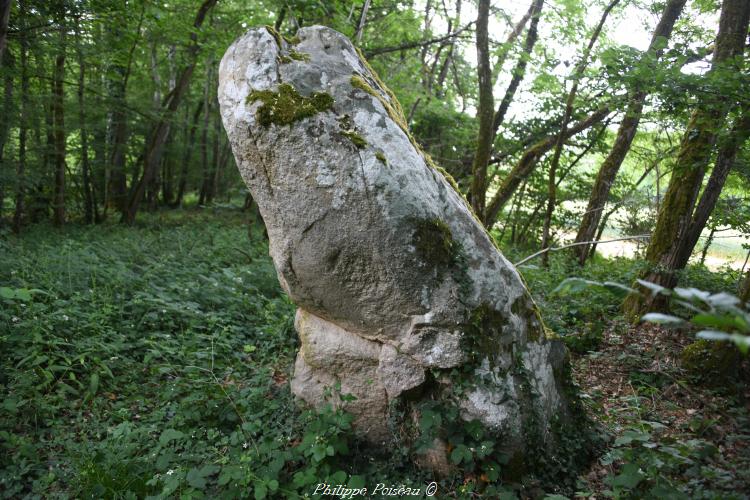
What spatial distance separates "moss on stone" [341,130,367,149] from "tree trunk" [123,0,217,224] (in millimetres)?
8570

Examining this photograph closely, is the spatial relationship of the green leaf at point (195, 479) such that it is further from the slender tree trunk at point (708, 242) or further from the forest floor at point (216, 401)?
the slender tree trunk at point (708, 242)

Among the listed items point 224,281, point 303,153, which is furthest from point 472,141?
point 303,153

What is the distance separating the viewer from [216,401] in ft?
13.5

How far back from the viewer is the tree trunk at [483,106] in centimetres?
738

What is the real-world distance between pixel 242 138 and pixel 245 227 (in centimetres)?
1124

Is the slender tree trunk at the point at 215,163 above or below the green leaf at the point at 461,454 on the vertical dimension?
above

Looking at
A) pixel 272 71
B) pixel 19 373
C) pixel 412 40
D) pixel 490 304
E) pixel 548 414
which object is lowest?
pixel 19 373

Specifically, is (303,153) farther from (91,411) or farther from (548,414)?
(91,411)

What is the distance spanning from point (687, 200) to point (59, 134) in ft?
40.0

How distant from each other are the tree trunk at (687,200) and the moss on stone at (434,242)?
3416 millimetres

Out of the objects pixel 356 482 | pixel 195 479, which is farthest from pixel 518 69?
pixel 195 479

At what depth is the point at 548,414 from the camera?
3680 millimetres

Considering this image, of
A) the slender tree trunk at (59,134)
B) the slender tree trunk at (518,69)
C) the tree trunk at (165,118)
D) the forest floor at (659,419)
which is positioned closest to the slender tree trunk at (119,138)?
the tree trunk at (165,118)

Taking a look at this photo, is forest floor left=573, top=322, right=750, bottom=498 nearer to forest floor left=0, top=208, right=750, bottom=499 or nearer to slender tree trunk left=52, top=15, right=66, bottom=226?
forest floor left=0, top=208, right=750, bottom=499
